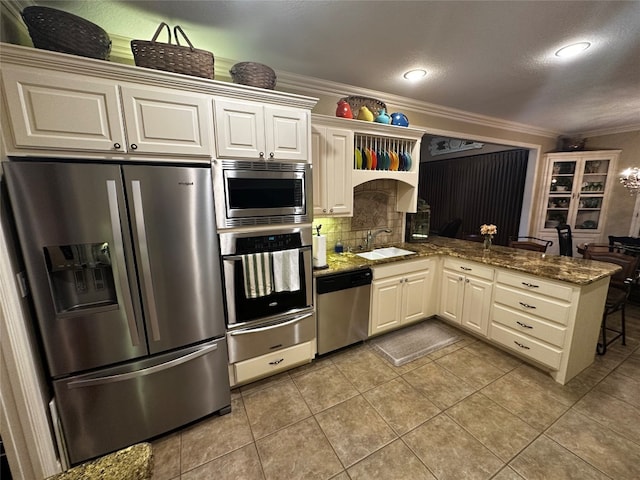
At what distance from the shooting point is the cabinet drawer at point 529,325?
7.05ft

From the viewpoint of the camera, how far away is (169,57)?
1.55 meters

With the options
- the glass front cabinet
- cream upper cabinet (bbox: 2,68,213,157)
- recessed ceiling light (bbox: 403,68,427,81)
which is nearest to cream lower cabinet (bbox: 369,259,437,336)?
recessed ceiling light (bbox: 403,68,427,81)

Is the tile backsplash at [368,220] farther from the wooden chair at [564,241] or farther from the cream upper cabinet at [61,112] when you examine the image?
the wooden chair at [564,241]

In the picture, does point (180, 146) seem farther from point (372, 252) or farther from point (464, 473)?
point (464, 473)

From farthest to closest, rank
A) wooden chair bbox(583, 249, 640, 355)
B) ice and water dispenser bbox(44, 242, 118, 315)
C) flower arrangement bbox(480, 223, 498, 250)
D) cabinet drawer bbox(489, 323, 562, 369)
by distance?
1. flower arrangement bbox(480, 223, 498, 250)
2. wooden chair bbox(583, 249, 640, 355)
3. cabinet drawer bbox(489, 323, 562, 369)
4. ice and water dispenser bbox(44, 242, 118, 315)

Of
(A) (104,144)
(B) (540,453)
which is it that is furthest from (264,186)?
(B) (540,453)

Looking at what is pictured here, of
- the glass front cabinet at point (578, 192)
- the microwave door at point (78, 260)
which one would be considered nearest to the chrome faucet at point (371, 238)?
the microwave door at point (78, 260)

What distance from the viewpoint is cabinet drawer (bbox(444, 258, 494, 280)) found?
260 cm

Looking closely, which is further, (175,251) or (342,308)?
(342,308)

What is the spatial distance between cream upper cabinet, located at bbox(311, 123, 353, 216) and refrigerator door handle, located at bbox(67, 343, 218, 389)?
4.74 ft

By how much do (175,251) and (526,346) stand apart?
118 inches

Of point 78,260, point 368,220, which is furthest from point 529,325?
point 78,260

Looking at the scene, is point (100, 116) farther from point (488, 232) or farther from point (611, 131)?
point (611, 131)

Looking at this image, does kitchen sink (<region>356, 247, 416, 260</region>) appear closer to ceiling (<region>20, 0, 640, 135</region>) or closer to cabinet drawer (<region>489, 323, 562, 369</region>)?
cabinet drawer (<region>489, 323, 562, 369</region>)
